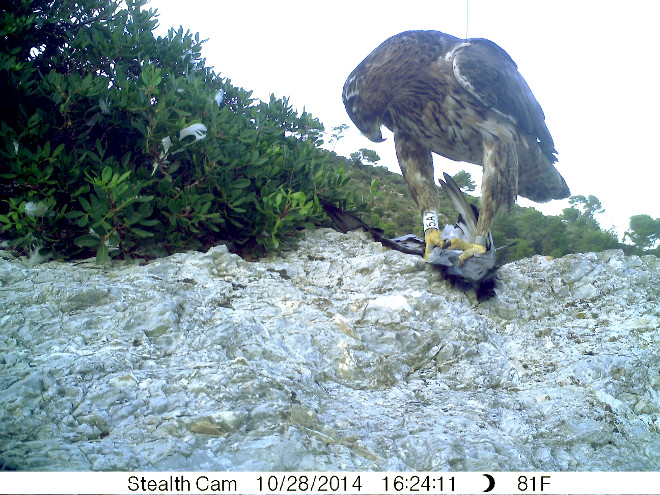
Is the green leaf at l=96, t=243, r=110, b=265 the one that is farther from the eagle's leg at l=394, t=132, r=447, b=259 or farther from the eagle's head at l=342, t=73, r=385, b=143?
the eagle's leg at l=394, t=132, r=447, b=259

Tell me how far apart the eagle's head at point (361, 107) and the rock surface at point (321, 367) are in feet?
3.75

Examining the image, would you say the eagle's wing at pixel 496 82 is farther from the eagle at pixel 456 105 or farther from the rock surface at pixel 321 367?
the rock surface at pixel 321 367

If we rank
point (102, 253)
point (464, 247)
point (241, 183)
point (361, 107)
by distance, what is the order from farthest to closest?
point (361, 107) < point (464, 247) < point (241, 183) < point (102, 253)

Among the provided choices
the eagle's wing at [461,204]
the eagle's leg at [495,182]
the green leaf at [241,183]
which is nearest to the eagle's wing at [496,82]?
the eagle's leg at [495,182]

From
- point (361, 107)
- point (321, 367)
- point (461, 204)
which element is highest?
point (361, 107)

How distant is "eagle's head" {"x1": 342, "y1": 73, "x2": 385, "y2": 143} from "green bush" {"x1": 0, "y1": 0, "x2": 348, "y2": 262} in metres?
0.51

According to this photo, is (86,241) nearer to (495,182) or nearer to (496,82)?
(495,182)

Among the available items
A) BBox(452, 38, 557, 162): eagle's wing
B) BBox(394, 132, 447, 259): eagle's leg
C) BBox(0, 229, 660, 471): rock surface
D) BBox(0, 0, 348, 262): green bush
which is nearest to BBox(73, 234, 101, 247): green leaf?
BBox(0, 0, 348, 262): green bush

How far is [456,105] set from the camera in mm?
4199

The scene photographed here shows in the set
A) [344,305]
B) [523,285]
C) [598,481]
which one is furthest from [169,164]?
[598,481]

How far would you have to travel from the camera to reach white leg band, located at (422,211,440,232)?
14.6 ft

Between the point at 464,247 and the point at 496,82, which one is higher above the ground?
the point at 496,82

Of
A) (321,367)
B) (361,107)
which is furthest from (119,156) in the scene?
(321,367)

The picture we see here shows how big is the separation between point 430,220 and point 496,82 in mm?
1186
